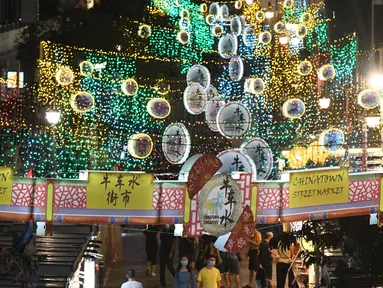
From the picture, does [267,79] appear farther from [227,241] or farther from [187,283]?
[227,241]

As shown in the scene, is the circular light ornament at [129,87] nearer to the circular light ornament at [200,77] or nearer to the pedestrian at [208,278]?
the circular light ornament at [200,77]

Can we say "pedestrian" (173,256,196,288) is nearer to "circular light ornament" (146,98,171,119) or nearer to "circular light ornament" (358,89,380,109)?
"circular light ornament" (358,89,380,109)

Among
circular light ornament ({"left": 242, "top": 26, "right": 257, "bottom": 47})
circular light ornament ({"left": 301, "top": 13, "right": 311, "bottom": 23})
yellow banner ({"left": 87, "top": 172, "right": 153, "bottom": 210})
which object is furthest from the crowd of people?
circular light ornament ({"left": 242, "top": 26, "right": 257, "bottom": 47})

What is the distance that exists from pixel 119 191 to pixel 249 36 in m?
22.5

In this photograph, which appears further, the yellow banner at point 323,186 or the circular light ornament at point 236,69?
the circular light ornament at point 236,69

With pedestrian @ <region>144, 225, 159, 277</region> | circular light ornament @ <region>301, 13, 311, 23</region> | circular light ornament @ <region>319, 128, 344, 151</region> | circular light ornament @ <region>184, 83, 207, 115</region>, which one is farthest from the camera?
circular light ornament @ <region>301, 13, 311, 23</region>

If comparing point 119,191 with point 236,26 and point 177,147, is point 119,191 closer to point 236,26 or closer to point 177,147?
point 177,147

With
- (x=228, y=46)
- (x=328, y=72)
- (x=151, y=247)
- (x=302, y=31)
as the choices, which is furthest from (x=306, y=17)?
(x=151, y=247)

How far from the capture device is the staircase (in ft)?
70.2

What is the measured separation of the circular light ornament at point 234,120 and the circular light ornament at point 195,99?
9.77ft

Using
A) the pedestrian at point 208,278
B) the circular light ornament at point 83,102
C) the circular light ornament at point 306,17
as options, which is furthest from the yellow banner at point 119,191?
the circular light ornament at point 306,17

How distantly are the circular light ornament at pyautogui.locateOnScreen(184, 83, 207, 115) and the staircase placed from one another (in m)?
5.48

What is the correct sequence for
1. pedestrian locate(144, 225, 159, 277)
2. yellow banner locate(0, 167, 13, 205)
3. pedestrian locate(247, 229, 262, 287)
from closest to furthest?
yellow banner locate(0, 167, 13, 205)
pedestrian locate(247, 229, 262, 287)
pedestrian locate(144, 225, 159, 277)

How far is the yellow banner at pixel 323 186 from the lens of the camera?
20.9 meters
